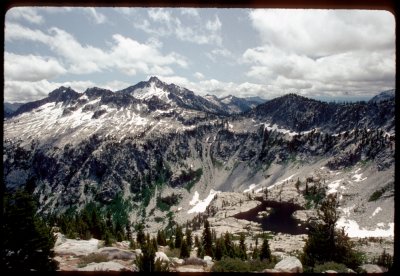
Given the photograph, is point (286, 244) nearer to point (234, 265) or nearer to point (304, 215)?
point (304, 215)

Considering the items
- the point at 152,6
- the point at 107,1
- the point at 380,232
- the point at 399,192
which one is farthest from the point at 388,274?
the point at 380,232

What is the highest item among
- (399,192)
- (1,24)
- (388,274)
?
(1,24)

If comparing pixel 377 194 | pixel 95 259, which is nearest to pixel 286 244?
pixel 377 194

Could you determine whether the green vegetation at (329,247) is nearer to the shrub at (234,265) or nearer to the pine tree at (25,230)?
the shrub at (234,265)

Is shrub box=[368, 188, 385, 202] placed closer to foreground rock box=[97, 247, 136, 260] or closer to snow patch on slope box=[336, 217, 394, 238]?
snow patch on slope box=[336, 217, 394, 238]

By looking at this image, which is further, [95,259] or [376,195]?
[376,195]

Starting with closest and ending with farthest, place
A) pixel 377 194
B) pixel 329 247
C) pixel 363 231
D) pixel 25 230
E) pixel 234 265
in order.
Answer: pixel 234 265 → pixel 25 230 → pixel 329 247 → pixel 363 231 → pixel 377 194

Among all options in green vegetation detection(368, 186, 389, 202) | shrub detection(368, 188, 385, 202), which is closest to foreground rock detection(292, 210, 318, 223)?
shrub detection(368, 188, 385, 202)

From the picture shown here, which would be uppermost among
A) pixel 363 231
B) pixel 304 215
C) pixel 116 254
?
pixel 116 254

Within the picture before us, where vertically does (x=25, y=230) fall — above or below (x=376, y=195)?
above

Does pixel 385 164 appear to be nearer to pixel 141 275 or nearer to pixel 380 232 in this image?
pixel 380 232

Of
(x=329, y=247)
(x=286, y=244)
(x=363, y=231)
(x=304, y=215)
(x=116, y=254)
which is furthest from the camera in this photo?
(x=304, y=215)
